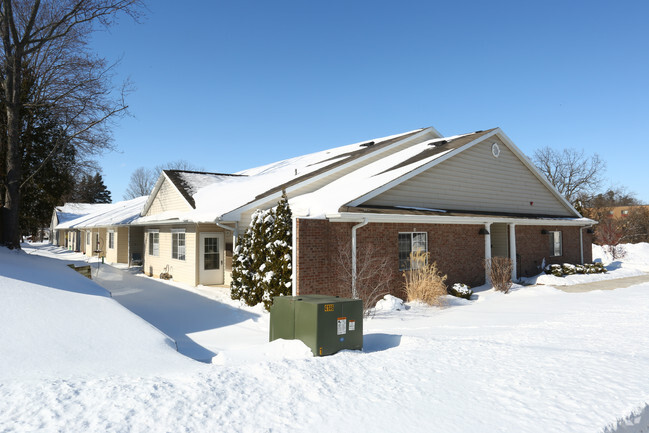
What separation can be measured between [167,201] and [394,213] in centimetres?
1114

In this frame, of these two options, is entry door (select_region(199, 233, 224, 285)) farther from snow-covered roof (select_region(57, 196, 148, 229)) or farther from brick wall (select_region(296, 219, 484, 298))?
snow-covered roof (select_region(57, 196, 148, 229))

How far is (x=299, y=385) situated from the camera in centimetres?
518

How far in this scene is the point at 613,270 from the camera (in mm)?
20719

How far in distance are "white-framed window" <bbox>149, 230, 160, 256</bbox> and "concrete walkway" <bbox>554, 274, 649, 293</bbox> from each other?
16513 millimetres

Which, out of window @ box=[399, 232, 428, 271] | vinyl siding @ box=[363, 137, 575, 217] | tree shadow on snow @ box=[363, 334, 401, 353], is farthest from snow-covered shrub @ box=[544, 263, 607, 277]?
tree shadow on snow @ box=[363, 334, 401, 353]

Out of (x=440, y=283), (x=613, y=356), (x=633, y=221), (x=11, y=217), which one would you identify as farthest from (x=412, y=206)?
(x=633, y=221)

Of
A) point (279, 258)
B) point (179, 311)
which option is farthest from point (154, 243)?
point (279, 258)

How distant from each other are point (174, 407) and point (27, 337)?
2740 mm

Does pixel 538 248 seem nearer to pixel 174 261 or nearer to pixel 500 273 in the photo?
pixel 500 273

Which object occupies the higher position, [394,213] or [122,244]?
[394,213]

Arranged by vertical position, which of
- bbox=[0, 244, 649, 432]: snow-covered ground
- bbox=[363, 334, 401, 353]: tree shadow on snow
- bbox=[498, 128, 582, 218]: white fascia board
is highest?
bbox=[498, 128, 582, 218]: white fascia board

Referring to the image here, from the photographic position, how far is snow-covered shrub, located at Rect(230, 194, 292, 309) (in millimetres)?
11172

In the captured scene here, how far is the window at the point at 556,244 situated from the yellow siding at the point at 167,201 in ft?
51.7

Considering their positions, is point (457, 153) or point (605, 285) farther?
point (605, 285)
